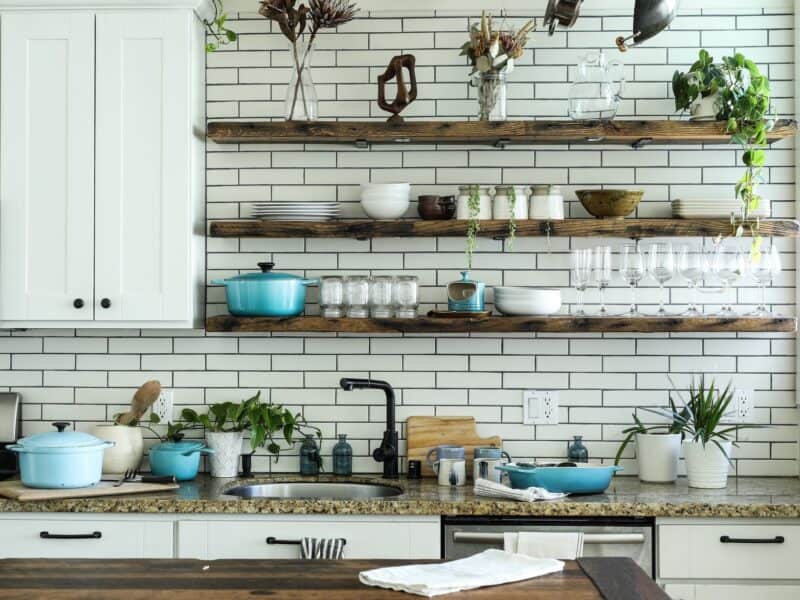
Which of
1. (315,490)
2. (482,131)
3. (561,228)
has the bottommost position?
(315,490)

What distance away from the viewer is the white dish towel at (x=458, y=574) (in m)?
2.50

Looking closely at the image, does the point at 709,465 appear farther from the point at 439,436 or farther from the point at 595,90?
the point at 595,90

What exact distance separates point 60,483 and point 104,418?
66 centimetres

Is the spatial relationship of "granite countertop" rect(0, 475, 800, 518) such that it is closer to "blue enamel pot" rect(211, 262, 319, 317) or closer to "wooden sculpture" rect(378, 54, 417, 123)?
"blue enamel pot" rect(211, 262, 319, 317)

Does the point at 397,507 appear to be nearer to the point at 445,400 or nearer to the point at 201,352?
the point at 445,400

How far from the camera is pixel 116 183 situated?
4297mm

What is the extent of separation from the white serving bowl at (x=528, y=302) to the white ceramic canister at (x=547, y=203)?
29 cm

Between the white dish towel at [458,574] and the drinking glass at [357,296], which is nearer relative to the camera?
the white dish towel at [458,574]

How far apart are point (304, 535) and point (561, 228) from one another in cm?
149

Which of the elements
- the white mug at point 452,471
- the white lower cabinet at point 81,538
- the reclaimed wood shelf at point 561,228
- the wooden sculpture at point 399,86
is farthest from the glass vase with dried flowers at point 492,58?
the white lower cabinet at point 81,538

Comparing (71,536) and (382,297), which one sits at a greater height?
(382,297)

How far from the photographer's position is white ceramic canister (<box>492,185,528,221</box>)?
436 centimetres

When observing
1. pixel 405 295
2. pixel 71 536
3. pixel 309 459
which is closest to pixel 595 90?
pixel 405 295

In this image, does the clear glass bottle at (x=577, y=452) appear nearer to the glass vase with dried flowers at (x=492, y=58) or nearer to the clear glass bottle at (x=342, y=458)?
the clear glass bottle at (x=342, y=458)
